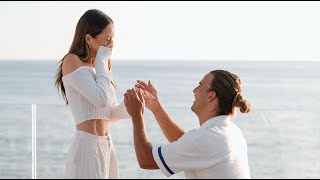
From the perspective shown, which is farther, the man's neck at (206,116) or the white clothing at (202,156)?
the man's neck at (206,116)

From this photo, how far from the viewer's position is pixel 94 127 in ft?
9.48

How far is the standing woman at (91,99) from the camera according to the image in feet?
9.28

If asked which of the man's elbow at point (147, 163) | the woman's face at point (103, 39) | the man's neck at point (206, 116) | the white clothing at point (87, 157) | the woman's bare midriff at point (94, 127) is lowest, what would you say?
the white clothing at point (87, 157)

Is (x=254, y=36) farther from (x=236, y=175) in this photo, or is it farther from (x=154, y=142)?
(x=236, y=175)

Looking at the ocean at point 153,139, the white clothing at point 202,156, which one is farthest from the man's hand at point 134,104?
the ocean at point 153,139

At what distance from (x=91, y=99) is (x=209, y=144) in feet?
1.93

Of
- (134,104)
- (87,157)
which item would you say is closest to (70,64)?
(87,157)

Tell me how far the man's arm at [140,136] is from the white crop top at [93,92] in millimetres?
317

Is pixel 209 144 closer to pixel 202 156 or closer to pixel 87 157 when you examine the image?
pixel 202 156

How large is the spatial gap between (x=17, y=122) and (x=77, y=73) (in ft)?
4.77

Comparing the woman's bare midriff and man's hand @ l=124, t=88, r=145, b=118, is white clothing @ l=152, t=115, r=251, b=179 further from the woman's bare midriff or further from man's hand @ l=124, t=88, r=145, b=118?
the woman's bare midriff

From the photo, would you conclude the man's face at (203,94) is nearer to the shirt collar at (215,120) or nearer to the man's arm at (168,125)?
the shirt collar at (215,120)

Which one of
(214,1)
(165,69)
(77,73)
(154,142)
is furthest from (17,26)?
(77,73)

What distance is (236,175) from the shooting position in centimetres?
248
